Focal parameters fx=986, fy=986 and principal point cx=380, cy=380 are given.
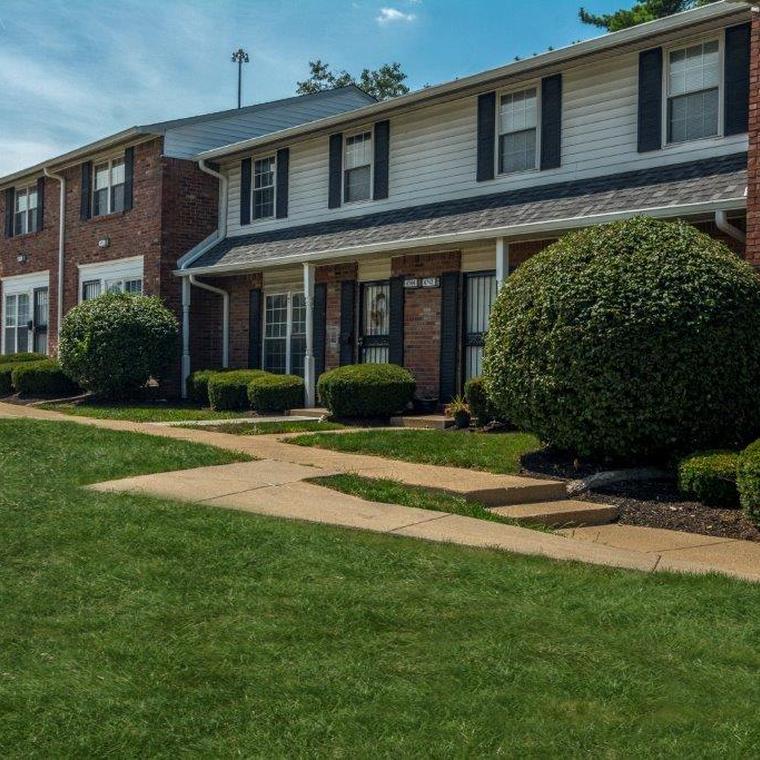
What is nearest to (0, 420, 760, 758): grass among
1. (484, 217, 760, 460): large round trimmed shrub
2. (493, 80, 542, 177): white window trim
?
(484, 217, 760, 460): large round trimmed shrub

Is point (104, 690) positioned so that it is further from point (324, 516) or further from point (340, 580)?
point (324, 516)

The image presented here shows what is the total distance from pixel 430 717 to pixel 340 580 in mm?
1804

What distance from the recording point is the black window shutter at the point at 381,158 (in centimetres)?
1741

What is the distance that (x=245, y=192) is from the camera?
67.7 ft

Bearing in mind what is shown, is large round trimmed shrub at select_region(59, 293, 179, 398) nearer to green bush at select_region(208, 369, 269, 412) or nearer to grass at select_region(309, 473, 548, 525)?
green bush at select_region(208, 369, 269, 412)

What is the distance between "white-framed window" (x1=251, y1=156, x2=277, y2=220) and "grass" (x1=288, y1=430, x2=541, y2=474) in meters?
9.12

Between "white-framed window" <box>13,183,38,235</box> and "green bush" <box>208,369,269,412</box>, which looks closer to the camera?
"green bush" <box>208,369,269,412</box>

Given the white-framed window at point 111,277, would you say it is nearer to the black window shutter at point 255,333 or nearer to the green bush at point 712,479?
the black window shutter at point 255,333

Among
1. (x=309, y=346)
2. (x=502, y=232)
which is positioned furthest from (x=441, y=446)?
(x=309, y=346)

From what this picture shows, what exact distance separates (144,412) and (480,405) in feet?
20.3

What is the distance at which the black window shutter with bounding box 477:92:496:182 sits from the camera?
1556cm

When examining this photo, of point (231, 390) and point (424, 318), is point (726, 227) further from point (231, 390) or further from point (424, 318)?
point (231, 390)

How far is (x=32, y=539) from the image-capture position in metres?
6.07

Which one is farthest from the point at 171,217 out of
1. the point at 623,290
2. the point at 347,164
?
the point at 623,290
